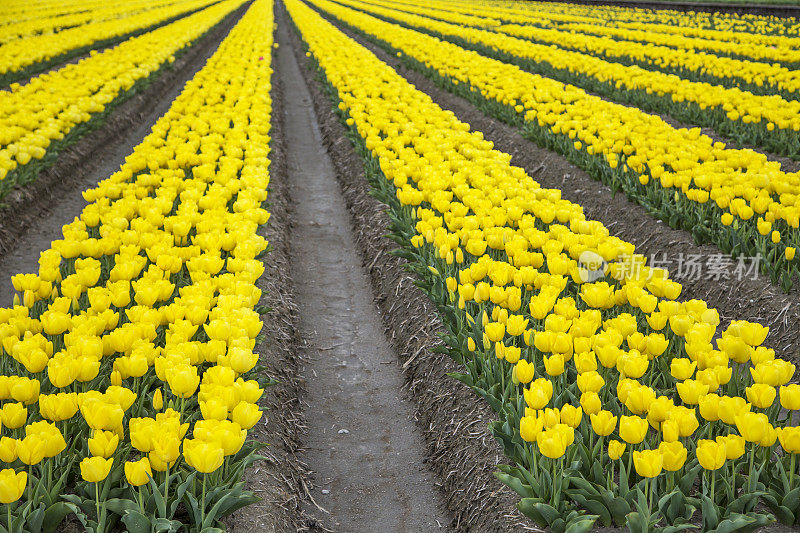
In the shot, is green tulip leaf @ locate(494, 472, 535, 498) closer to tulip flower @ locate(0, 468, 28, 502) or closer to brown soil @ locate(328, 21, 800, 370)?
tulip flower @ locate(0, 468, 28, 502)

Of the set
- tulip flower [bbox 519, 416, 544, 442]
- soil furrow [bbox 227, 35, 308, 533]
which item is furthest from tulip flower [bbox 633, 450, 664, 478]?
soil furrow [bbox 227, 35, 308, 533]

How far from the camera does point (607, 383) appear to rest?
3.38m

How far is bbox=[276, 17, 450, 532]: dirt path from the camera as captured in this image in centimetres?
392

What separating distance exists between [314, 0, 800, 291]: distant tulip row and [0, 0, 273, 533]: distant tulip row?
3911 mm

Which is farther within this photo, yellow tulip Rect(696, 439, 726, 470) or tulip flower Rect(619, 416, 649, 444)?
tulip flower Rect(619, 416, 649, 444)

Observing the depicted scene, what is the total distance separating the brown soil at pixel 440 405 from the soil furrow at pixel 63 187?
3.59 m

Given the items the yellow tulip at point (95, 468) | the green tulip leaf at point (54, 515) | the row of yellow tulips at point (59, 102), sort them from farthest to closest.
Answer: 1. the row of yellow tulips at point (59, 102)
2. the green tulip leaf at point (54, 515)
3. the yellow tulip at point (95, 468)

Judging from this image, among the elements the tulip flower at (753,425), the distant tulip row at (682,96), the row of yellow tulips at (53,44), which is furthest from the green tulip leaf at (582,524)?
the row of yellow tulips at (53,44)

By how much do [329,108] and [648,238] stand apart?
27.6 feet

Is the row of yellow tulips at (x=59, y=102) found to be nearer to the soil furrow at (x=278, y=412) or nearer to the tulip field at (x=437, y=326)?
the tulip field at (x=437, y=326)

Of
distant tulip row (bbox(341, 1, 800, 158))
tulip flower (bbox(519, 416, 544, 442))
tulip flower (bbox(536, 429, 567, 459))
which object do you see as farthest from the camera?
distant tulip row (bbox(341, 1, 800, 158))

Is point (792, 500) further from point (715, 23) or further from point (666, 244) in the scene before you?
point (715, 23)

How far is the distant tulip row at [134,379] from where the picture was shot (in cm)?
253

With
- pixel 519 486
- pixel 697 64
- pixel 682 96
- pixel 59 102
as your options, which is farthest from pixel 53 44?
pixel 519 486
